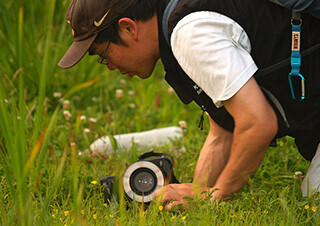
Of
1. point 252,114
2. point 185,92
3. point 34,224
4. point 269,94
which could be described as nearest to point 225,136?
point 185,92

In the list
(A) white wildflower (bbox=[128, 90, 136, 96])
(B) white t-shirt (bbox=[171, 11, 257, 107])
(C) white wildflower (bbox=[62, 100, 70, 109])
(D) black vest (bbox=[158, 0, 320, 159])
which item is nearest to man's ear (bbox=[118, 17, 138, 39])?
(D) black vest (bbox=[158, 0, 320, 159])

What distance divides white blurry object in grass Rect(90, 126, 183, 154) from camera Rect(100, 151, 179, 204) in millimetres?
724

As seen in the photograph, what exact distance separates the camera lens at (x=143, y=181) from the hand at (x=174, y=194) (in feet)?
0.28

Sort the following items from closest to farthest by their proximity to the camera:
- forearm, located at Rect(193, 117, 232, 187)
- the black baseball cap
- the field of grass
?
the field of grass, the black baseball cap, forearm, located at Rect(193, 117, 232, 187)

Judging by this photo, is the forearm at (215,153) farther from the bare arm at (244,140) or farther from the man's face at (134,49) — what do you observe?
the man's face at (134,49)

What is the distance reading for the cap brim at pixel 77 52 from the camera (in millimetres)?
2201

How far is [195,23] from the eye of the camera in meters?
1.81

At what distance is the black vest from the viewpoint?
192 centimetres

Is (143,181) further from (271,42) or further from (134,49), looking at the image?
(271,42)

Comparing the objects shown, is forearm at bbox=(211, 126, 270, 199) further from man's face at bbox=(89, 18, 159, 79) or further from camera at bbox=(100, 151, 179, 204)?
man's face at bbox=(89, 18, 159, 79)

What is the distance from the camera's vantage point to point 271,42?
2.01m

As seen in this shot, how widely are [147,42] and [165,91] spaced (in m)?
2.15

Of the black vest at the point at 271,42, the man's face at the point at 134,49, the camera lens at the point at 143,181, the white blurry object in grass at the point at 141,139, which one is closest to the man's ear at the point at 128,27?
the man's face at the point at 134,49

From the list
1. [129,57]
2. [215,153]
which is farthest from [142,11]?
[215,153]
